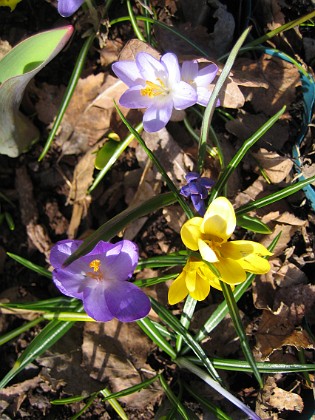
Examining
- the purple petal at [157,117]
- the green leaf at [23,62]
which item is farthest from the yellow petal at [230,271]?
the green leaf at [23,62]

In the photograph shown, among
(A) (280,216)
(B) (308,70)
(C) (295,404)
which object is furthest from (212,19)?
(C) (295,404)

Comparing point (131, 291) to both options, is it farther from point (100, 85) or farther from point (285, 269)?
point (100, 85)

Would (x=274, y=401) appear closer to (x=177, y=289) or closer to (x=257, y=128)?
(x=177, y=289)

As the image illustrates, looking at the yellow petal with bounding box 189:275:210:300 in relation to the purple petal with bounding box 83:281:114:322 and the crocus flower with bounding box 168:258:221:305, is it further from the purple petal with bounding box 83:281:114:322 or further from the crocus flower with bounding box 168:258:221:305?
the purple petal with bounding box 83:281:114:322

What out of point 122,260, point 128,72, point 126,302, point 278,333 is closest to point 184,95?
point 128,72

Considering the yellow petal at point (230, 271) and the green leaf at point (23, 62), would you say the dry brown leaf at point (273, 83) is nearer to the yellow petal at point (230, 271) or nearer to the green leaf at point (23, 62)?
the green leaf at point (23, 62)

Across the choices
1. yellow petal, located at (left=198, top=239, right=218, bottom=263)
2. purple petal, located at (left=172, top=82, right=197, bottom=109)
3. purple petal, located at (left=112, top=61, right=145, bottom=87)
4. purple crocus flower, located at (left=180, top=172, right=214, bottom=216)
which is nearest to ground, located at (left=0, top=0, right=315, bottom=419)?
purple petal, located at (left=112, top=61, right=145, bottom=87)
